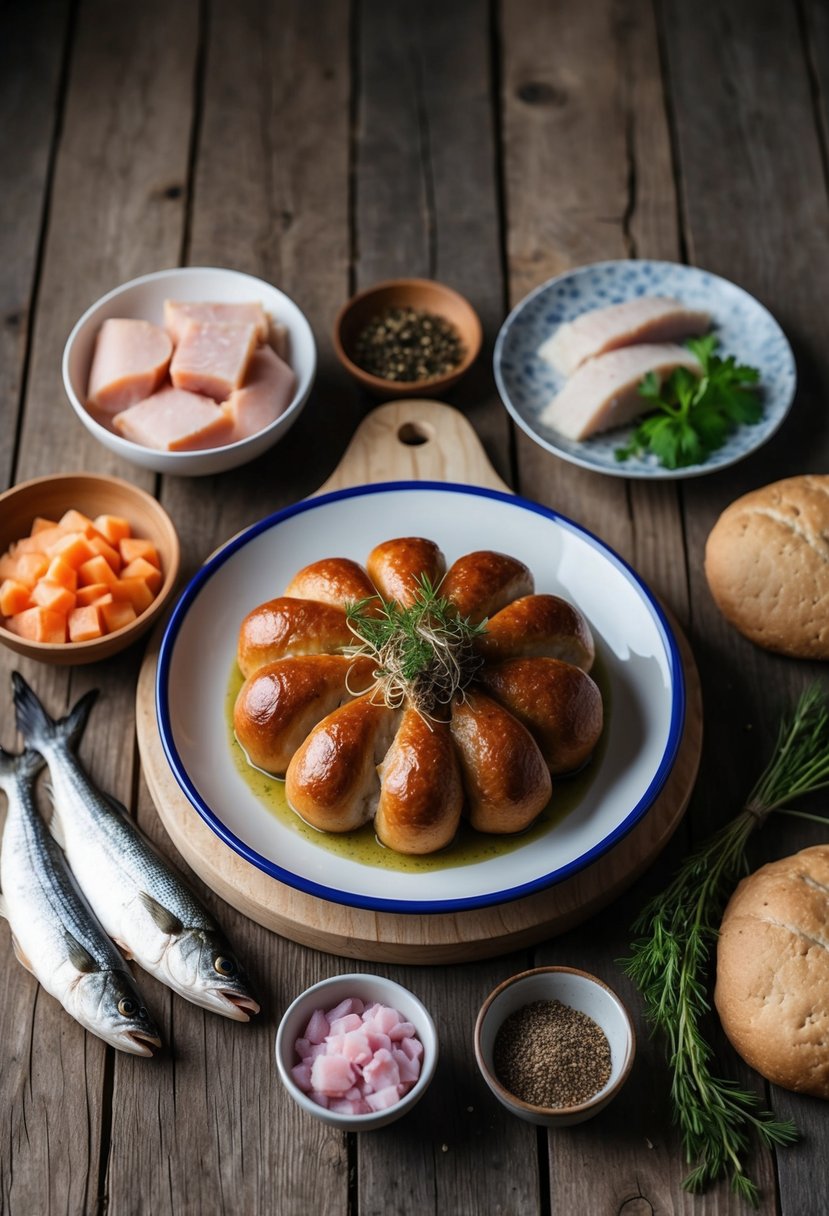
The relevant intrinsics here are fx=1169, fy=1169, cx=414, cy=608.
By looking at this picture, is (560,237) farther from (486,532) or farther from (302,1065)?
(302,1065)

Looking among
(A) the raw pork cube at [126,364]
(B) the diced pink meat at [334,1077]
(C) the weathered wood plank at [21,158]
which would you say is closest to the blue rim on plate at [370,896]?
(B) the diced pink meat at [334,1077]

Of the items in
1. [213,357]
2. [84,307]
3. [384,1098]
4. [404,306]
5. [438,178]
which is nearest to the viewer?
[384,1098]

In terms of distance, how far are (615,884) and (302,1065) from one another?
87 centimetres

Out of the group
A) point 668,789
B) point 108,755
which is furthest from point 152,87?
point 668,789

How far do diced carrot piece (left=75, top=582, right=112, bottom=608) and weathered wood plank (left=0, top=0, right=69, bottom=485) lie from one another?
767 millimetres

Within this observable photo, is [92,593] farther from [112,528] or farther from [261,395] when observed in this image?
[261,395]

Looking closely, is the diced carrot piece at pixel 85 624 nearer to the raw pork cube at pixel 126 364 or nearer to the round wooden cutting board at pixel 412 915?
the round wooden cutting board at pixel 412 915

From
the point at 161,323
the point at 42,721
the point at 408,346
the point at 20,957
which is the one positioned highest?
the point at 161,323

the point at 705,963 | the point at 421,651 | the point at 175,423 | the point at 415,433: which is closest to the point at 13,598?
the point at 175,423

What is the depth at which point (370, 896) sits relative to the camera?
2715 mm

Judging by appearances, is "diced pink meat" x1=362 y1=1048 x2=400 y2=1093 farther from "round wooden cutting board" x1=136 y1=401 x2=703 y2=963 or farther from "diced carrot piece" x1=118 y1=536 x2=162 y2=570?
"diced carrot piece" x1=118 y1=536 x2=162 y2=570

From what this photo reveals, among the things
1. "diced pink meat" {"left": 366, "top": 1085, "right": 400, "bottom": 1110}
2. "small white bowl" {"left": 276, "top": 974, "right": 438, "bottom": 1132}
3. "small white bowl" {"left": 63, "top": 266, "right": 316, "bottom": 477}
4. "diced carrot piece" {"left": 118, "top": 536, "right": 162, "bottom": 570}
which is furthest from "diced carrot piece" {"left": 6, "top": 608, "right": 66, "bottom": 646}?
"diced pink meat" {"left": 366, "top": 1085, "right": 400, "bottom": 1110}

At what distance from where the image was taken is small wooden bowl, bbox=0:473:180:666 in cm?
332

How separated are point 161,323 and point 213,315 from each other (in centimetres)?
26
